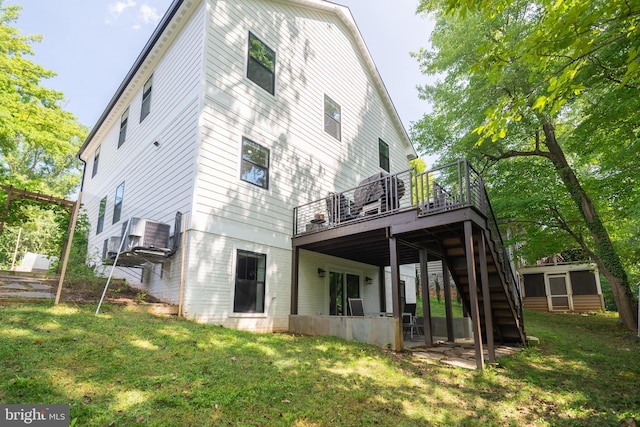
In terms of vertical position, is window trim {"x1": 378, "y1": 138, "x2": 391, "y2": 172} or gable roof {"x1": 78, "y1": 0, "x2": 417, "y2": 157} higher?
gable roof {"x1": 78, "y1": 0, "x2": 417, "y2": 157}

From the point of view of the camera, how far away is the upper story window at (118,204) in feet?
38.2

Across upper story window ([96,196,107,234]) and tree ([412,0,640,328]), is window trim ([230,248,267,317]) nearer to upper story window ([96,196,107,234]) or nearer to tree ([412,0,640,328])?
tree ([412,0,640,328])

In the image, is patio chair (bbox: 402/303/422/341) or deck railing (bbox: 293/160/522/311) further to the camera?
patio chair (bbox: 402/303/422/341)

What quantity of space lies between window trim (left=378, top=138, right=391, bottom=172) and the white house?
1.14m

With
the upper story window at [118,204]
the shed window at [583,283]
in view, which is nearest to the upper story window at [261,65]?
the upper story window at [118,204]

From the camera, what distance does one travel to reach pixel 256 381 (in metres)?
4.32

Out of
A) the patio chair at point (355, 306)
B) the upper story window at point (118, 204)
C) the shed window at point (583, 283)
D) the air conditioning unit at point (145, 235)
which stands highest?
the upper story window at point (118, 204)

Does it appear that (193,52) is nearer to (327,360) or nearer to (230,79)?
(230,79)

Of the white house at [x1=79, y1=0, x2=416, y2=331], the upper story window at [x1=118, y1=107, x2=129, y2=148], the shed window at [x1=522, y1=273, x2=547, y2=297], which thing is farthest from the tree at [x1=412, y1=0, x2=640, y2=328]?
the upper story window at [x1=118, y1=107, x2=129, y2=148]

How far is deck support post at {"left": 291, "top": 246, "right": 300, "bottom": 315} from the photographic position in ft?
31.2

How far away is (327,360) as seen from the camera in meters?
5.77

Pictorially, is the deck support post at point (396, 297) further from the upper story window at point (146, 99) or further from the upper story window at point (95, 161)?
the upper story window at point (95, 161)

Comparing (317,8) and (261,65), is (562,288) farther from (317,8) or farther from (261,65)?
(261,65)

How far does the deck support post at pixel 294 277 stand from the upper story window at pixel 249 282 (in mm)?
956
